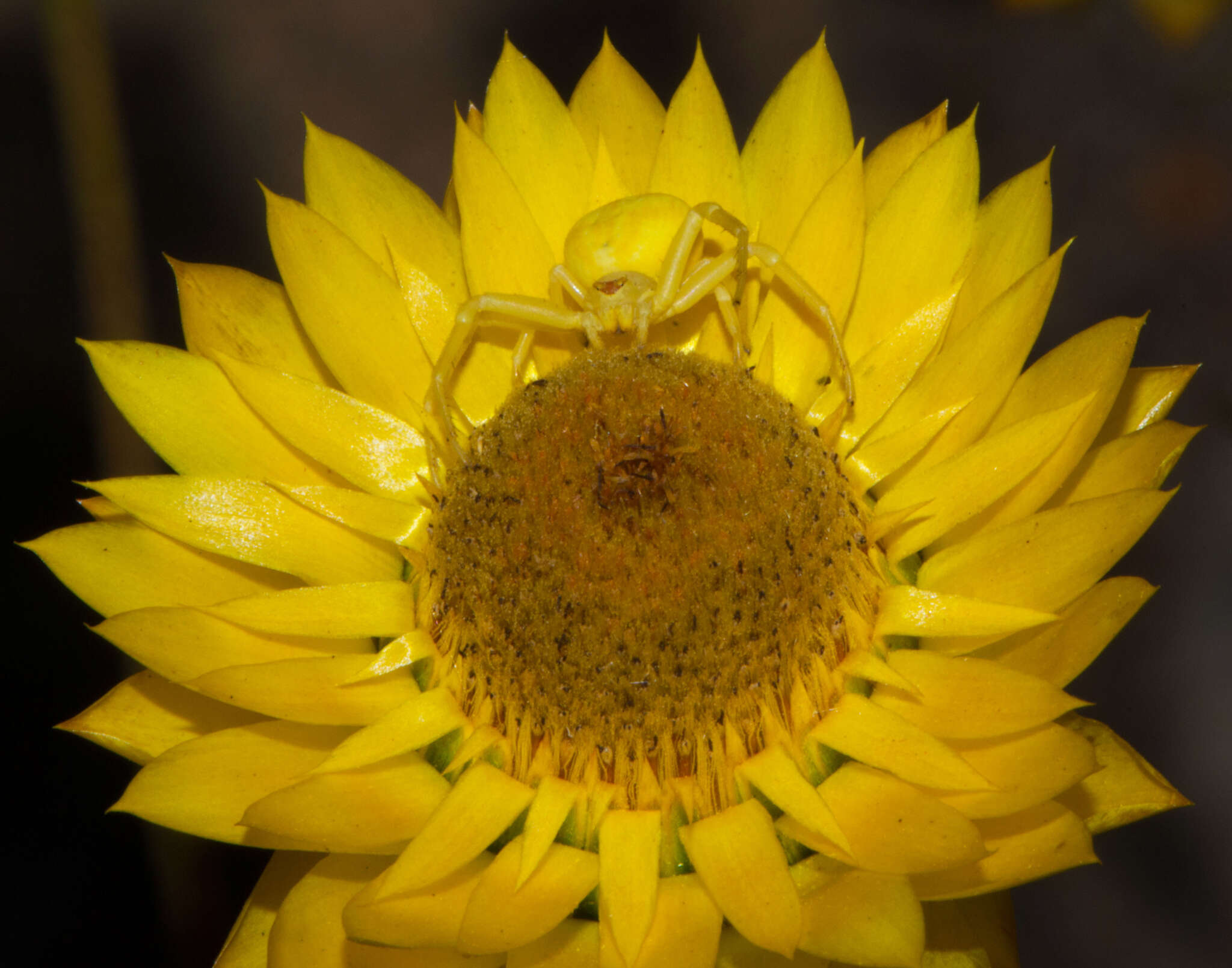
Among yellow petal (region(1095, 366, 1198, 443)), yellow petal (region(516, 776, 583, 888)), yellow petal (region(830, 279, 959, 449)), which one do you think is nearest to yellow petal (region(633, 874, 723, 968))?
yellow petal (region(516, 776, 583, 888))

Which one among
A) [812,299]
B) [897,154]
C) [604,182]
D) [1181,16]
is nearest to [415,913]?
[812,299]

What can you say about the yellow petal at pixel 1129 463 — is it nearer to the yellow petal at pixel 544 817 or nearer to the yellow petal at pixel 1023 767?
the yellow petal at pixel 1023 767

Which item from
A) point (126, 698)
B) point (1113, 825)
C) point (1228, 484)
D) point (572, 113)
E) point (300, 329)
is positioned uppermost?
point (572, 113)

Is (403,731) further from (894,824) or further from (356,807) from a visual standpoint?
(894,824)

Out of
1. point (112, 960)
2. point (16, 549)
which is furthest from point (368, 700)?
point (16, 549)

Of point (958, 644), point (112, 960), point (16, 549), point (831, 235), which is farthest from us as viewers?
point (16, 549)

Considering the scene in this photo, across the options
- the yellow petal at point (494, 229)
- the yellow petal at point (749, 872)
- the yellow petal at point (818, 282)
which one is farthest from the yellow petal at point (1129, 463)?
the yellow petal at point (494, 229)

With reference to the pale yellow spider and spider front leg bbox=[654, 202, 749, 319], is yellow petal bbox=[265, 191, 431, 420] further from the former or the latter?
spider front leg bbox=[654, 202, 749, 319]

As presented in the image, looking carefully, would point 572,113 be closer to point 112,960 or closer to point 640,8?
point 640,8
